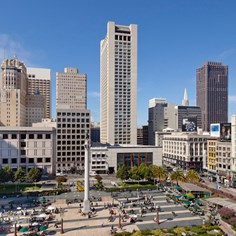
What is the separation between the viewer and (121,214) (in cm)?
5875

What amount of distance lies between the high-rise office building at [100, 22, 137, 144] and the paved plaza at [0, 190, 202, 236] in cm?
10085

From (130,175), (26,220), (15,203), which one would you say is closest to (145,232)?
(26,220)

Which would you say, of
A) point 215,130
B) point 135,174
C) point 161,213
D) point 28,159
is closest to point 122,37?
point 215,130

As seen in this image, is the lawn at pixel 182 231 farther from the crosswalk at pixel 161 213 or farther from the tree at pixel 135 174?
the tree at pixel 135 174

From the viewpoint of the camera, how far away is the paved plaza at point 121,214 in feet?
165

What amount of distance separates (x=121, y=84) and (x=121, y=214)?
126 metres

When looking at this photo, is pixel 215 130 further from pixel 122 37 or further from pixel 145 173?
pixel 122 37

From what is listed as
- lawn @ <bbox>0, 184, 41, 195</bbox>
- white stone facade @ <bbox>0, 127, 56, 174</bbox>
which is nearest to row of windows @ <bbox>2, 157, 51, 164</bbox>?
white stone facade @ <bbox>0, 127, 56, 174</bbox>

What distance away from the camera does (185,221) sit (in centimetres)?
5509


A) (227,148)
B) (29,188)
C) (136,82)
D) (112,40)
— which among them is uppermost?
(112,40)

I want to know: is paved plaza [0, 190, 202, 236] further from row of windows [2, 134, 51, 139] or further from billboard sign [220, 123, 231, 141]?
billboard sign [220, 123, 231, 141]

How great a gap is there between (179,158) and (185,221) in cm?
8276

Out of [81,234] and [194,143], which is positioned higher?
[194,143]

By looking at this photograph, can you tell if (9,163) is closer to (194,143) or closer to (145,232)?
(145,232)
